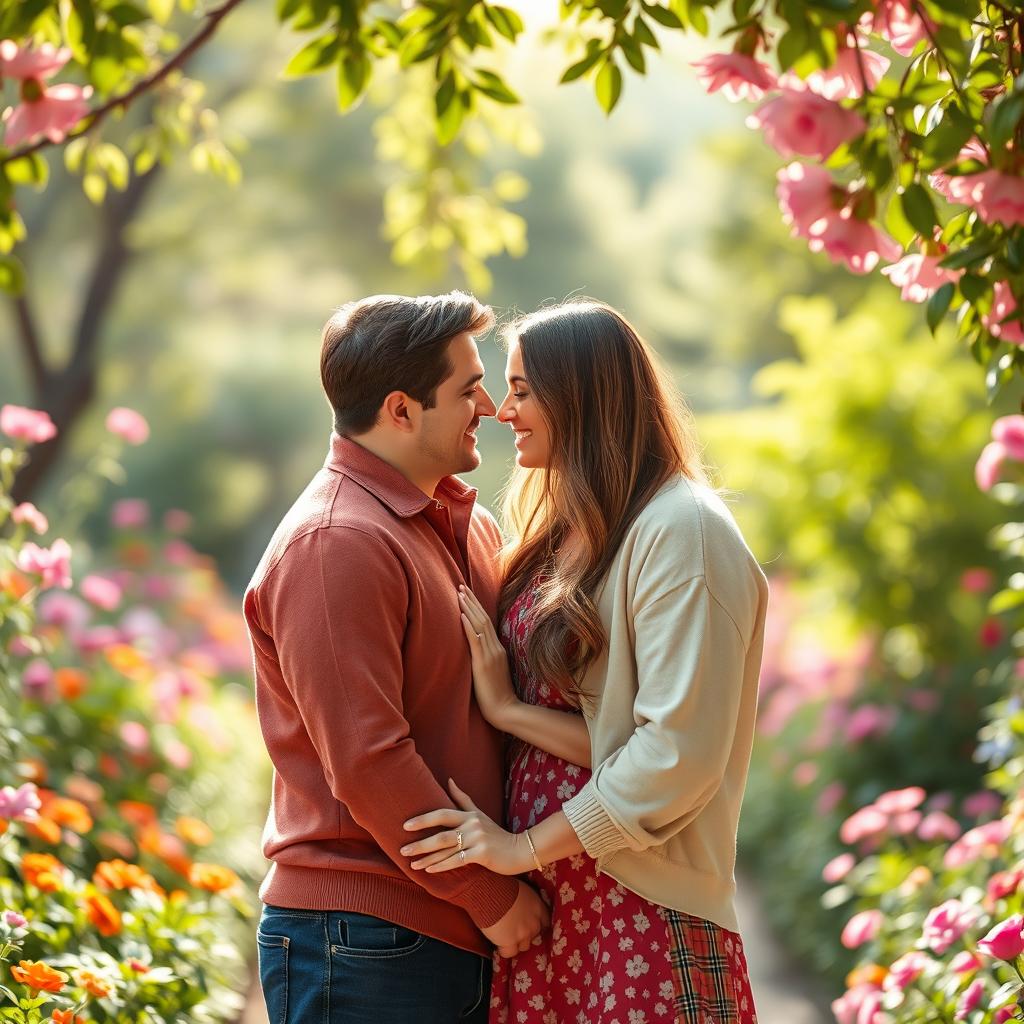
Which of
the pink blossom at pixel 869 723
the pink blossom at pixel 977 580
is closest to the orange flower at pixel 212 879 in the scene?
the pink blossom at pixel 869 723

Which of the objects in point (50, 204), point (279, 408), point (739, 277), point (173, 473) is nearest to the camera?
point (739, 277)

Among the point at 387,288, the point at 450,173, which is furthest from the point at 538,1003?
the point at 387,288

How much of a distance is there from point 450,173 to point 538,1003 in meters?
3.19

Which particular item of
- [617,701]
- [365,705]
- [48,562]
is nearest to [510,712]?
[617,701]

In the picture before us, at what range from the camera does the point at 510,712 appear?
228 cm

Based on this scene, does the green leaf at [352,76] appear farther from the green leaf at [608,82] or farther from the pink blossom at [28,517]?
the pink blossom at [28,517]

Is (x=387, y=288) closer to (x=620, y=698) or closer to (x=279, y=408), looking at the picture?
(x=279, y=408)

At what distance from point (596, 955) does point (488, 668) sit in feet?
1.76

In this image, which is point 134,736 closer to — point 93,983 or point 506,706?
point 93,983

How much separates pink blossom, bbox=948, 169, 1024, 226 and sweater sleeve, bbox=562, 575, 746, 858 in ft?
2.63

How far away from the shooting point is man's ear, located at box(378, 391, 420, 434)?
235cm

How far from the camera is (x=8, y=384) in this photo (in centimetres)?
1680

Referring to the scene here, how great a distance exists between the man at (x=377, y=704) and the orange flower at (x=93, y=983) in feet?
1.10

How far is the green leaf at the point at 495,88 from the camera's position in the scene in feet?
5.93
